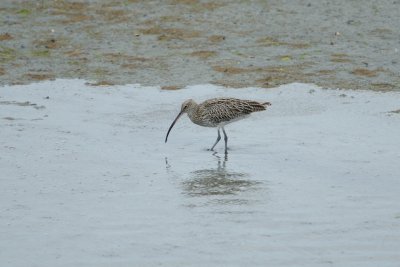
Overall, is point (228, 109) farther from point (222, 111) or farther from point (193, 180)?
point (193, 180)

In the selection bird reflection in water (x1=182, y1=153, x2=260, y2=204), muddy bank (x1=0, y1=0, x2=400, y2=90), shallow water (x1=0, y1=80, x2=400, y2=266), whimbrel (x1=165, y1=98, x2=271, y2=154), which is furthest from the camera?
muddy bank (x1=0, y1=0, x2=400, y2=90)

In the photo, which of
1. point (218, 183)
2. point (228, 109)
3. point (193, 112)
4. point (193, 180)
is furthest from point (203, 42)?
point (218, 183)

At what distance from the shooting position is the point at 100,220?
939 cm

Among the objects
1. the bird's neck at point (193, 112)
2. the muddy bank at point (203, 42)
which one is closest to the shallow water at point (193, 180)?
the bird's neck at point (193, 112)

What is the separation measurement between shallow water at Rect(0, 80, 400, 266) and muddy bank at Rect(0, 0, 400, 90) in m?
0.84

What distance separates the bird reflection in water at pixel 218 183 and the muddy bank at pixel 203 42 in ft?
15.4

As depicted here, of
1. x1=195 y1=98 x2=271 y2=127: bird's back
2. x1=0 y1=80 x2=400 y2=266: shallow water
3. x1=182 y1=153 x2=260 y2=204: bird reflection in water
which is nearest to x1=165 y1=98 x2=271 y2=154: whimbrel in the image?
x1=195 y1=98 x2=271 y2=127: bird's back

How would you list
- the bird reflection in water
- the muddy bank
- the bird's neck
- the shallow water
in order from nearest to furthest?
the shallow water < the bird reflection in water < the bird's neck < the muddy bank

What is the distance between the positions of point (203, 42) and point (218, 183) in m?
8.06

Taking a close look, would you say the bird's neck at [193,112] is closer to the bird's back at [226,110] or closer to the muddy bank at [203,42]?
the bird's back at [226,110]

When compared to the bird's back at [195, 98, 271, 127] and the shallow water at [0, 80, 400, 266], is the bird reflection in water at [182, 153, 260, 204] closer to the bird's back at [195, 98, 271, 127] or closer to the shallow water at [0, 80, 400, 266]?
the shallow water at [0, 80, 400, 266]

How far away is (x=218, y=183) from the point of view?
1090 cm

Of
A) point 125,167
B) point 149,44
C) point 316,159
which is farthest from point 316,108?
point 149,44

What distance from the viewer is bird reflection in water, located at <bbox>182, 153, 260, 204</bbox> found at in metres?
10.5
